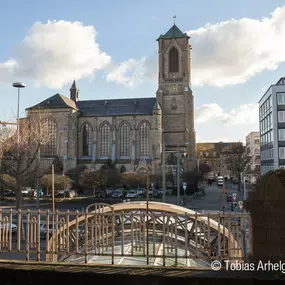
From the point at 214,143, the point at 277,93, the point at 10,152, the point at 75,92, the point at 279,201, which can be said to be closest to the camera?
the point at 279,201

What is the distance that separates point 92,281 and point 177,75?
7758 cm

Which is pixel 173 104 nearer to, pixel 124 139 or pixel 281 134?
pixel 124 139

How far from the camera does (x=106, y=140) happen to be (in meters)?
82.6

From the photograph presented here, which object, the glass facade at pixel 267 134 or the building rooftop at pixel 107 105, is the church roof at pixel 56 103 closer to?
the building rooftop at pixel 107 105

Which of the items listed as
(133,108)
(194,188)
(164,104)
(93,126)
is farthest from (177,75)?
(194,188)

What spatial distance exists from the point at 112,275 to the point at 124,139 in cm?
7680

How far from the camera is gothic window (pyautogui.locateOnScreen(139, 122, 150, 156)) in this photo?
257 ft

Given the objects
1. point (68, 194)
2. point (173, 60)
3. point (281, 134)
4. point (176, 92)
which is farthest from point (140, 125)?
point (281, 134)

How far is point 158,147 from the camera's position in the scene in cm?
7550

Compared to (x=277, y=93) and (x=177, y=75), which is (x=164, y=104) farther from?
(x=277, y=93)

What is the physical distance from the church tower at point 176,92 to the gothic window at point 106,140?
13.6m

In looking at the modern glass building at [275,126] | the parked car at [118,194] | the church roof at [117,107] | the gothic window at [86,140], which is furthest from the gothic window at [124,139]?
the modern glass building at [275,126]

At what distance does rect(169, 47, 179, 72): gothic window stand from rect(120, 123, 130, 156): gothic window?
17.4 meters

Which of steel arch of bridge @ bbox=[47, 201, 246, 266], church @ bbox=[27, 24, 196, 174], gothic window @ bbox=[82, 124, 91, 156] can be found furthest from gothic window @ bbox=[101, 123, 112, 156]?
steel arch of bridge @ bbox=[47, 201, 246, 266]
